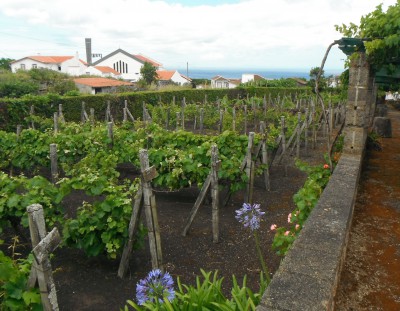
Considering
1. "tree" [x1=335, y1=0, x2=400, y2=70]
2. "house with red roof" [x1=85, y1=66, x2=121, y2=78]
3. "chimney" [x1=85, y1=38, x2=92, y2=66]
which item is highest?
"chimney" [x1=85, y1=38, x2=92, y2=66]

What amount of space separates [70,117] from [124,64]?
58789 mm

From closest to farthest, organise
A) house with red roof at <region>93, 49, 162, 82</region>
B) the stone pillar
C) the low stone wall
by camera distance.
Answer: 1. the low stone wall
2. the stone pillar
3. house with red roof at <region>93, 49, 162, 82</region>

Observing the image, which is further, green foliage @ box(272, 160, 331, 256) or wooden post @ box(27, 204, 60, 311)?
green foliage @ box(272, 160, 331, 256)

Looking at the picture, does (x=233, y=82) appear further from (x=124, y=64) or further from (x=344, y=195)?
(x=344, y=195)

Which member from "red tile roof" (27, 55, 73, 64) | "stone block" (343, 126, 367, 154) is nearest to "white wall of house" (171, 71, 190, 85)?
"red tile roof" (27, 55, 73, 64)

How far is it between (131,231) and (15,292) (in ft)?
6.08

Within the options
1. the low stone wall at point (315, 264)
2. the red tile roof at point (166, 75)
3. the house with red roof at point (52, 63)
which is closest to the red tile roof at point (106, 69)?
the red tile roof at point (166, 75)

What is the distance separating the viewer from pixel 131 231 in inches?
183

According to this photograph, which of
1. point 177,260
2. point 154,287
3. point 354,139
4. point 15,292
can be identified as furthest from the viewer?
point 354,139

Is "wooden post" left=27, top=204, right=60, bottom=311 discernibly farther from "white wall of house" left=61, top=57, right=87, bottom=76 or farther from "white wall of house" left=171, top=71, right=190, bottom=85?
"white wall of house" left=61, top=57, right=87, bottom=76

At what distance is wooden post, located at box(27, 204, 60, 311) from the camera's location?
276 centimetres

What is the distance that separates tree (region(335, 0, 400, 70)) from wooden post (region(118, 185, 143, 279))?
11.3ft

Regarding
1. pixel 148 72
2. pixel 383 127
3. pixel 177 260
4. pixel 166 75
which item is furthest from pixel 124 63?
pixel 177 260

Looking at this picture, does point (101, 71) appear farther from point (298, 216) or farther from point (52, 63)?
point (298, 216)
